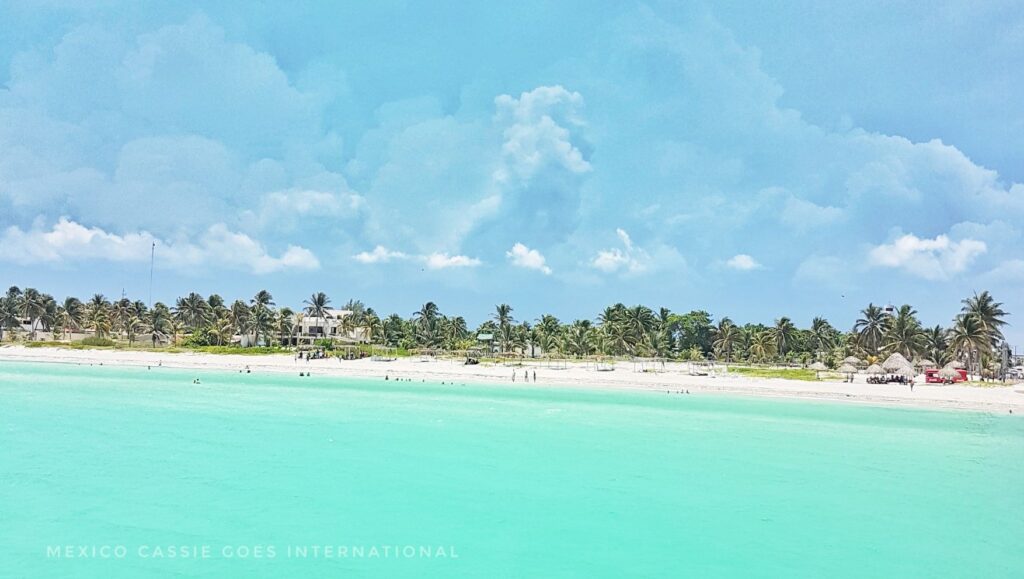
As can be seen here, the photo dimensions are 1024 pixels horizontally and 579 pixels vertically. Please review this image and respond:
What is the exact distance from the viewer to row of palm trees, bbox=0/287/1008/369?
69.2 metres

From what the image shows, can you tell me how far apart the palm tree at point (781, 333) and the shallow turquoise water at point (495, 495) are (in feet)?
144

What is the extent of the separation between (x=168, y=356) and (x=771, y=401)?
183ft

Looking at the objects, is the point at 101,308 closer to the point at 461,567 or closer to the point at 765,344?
the point at 765,344

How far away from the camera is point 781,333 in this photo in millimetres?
72000

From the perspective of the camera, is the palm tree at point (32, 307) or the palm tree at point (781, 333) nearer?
the palm tree at point (781, 333)

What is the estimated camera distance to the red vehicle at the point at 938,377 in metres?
50.8

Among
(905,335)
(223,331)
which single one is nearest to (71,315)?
(223,331)

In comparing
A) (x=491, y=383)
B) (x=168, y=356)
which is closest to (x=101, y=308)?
(x=168, y=356)

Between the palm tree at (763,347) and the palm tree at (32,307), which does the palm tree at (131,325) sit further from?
the palm tree at (763,347)

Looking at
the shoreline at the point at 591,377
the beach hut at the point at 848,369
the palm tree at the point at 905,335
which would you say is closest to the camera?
the shoreline at the point at 591,377

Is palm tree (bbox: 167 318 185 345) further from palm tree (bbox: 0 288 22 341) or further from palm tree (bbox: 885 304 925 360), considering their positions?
palm tree (bbox: 885 304 925 360)

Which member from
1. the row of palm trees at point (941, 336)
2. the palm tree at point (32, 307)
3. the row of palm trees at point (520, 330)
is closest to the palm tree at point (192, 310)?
the row of palm trees at point (520, 330)

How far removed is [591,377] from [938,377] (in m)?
28.3

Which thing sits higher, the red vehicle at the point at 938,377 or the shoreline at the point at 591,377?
the red vehicle at the point at 938,377
